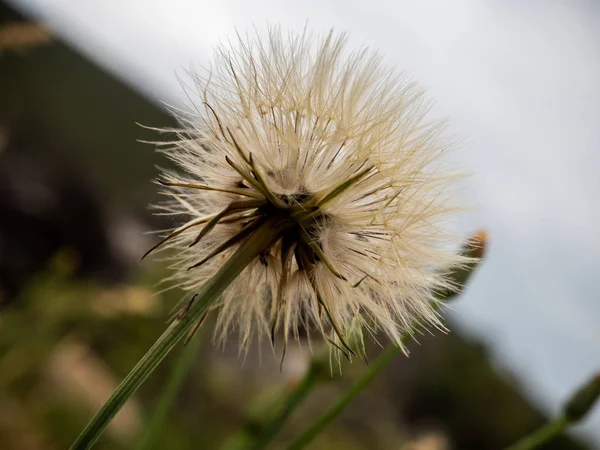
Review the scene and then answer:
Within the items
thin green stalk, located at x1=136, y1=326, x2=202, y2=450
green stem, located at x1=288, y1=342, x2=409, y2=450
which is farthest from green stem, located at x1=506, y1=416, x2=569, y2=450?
thin green stalk, located at x1=136, y1=326, x2=202, y2=450

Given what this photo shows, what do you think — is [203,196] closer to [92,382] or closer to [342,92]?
[342,92]

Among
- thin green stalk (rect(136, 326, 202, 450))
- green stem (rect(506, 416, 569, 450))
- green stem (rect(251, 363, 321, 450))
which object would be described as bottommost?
thin green stalk (rect(136, 326, 202, 450))

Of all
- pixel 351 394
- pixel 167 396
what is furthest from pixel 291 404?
pixel 167 396

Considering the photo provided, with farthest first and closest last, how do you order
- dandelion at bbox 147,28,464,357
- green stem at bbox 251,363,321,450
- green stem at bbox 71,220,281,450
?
green stem at bbox 251,363,321,450 → dandelion at bbox 147,28,464,357 → green stem at bbox 71,220,281,450

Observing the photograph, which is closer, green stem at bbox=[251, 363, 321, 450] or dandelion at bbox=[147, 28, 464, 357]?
dandelion at bbox=[147, 28, 464, 357]

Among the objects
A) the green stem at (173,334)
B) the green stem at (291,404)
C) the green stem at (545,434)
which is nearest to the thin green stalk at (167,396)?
the green stem at (291,404)

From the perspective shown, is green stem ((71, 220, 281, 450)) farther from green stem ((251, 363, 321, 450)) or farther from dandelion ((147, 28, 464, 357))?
green stem ((251, 363, 321, 450))
